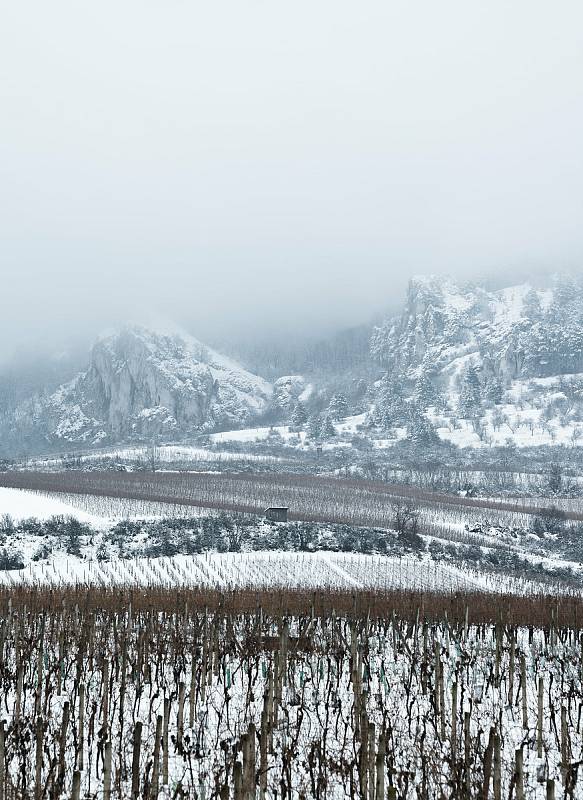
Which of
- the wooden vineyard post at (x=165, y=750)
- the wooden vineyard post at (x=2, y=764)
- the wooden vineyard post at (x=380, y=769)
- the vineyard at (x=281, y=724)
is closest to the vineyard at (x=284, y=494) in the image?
the vineyard at (x=281, y=724)

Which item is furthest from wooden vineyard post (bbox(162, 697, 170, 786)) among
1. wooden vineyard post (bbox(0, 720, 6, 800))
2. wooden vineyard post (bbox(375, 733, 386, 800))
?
wooden vineyard post (bbox(375, 733, 386, 800))

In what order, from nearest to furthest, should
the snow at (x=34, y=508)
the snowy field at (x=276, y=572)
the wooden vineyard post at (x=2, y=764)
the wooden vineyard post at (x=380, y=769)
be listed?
the wooden vineyard post at (x=380, y=769) → the wooden vineyard post at (x=2, y=764) → the snowy field at (x=276, y=572) → the snow at (x=34, y=508)

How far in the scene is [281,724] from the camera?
43.0 ft

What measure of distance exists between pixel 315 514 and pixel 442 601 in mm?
58827

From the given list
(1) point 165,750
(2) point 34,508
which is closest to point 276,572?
(2) point 34,508

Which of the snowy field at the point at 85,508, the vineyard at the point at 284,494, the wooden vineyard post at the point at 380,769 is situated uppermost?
the wooden vineyard post at the point at 380,769

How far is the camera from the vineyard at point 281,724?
9258mm

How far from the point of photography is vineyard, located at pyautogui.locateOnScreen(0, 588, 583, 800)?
30.4 feet

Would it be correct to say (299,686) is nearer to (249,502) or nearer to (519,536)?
(519,536)

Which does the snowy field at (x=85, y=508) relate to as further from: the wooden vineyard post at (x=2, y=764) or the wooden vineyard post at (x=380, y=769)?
the wooden vineyard post at (x=380, y=769)

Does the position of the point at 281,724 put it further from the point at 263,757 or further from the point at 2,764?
the point at 2,764

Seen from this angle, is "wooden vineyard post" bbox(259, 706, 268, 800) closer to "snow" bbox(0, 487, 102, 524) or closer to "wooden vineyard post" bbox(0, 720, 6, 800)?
"wooden vineyard post" bbox(0, 720, 6, 800)

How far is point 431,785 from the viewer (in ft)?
34.1

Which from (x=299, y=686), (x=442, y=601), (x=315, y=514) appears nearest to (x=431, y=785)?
(x=299, y=686)
